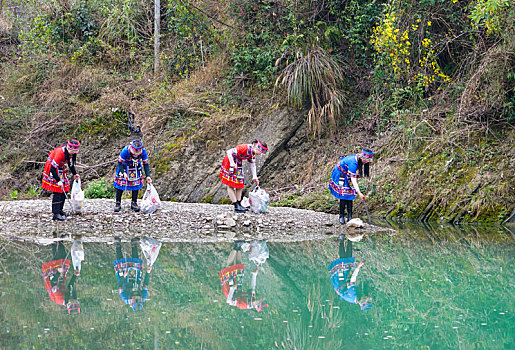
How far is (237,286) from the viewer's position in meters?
7.08

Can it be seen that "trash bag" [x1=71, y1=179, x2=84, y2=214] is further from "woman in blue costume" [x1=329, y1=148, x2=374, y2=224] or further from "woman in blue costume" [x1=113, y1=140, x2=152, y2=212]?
"woman in blue costume" [x1=329, y1=148, x2=374, y2=224]

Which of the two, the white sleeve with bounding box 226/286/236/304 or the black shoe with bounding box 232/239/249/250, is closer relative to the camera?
the white sleeve with bounding box 226/286/236/304

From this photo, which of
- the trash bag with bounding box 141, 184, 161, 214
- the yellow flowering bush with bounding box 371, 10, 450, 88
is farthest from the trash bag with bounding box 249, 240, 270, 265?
the yellow flowering bush with bounding box 371, 10, 450, 88

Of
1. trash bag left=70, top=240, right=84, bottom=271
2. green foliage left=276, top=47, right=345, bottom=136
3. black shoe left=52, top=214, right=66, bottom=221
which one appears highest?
green foliage left=276, top=47, right=345, bottom=136

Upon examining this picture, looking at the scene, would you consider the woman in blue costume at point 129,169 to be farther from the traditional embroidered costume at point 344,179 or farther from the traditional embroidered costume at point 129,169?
the traditional embroidered costume at point 344,179

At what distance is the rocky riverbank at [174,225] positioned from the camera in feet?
34.5

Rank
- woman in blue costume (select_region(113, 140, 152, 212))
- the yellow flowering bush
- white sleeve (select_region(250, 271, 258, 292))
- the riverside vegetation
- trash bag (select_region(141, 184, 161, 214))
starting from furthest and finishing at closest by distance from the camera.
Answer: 1. the yellow flowering bush
2. the riverside vegetation
3. trash bag (select_region(141, 184, 161, 214))
4. woman in blue costume (select_region(113, 140, 152, 212))
5. white sleeve (select_region(250, 271, 258, 292))

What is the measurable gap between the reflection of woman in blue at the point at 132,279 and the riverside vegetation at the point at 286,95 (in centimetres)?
669

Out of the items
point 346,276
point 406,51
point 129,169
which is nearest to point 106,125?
point 129,169

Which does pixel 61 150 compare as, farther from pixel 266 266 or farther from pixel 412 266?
pixel 412 266

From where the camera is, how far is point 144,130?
17406 mm

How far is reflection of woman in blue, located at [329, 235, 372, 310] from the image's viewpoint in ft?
21.3

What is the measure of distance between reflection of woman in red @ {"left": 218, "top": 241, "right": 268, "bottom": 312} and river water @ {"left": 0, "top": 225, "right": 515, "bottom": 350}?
2 centimetres

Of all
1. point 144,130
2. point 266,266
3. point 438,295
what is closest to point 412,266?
point 438,295
